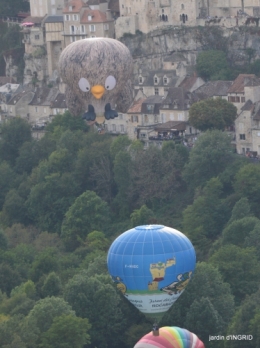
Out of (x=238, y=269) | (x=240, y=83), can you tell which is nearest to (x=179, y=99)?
(x=240, y=83)

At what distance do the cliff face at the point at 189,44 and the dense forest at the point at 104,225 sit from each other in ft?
22.4

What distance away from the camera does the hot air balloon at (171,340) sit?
73.3 meters

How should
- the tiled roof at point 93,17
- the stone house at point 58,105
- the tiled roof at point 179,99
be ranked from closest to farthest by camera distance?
the tiled roof at point 179,99
the stone house at point 58,105
the tiled roof at point 93,17

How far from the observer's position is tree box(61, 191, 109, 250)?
3942 inches

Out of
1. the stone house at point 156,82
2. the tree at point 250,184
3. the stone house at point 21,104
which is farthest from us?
the stone house at point 21,104

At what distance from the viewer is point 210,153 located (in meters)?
99.2

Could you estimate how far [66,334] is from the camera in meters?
76.8

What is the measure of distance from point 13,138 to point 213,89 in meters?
11.8

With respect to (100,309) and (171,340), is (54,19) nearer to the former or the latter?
(100,309)

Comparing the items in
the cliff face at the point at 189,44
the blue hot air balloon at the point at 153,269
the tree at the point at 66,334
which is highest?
the cliff face at the point at 189,44

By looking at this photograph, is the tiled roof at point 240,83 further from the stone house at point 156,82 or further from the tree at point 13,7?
the tree at point 13,7

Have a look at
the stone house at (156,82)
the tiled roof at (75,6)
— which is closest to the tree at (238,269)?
the stone house at (156,82)

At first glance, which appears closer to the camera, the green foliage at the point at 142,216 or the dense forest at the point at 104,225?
the dense forest at the point at 104,225

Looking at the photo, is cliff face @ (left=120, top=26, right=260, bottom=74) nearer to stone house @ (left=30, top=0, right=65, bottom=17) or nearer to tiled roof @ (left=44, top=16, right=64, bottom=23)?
tiled roof @ (left=44, top=16, right=64, bottom=23)
